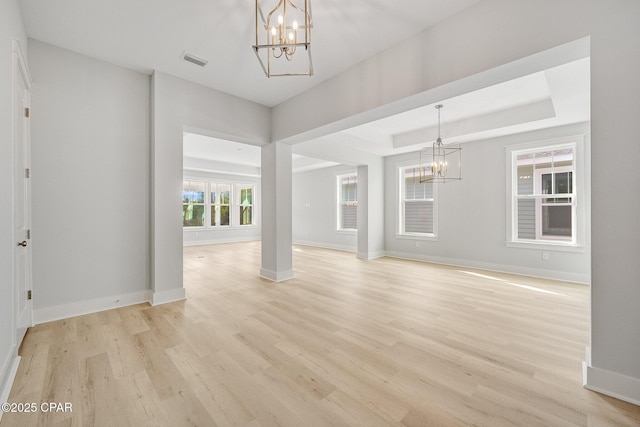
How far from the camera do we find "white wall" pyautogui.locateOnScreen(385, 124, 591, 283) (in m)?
4.64

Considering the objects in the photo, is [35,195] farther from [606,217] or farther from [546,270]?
[546,270]

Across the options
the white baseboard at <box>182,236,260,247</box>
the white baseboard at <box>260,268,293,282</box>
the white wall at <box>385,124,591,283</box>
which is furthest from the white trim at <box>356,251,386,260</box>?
the white baseboard at <box>182,236,260,247</box>

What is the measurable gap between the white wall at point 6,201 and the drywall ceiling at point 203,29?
2.00ft

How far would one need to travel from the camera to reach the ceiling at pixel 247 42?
237cm

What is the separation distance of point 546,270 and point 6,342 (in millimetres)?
6761

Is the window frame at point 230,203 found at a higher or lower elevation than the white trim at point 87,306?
higher

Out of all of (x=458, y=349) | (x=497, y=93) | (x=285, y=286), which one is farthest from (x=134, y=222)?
(x=497, y=93)

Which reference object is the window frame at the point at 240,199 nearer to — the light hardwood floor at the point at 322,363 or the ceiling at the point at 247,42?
the ceiling at the point at 247,42

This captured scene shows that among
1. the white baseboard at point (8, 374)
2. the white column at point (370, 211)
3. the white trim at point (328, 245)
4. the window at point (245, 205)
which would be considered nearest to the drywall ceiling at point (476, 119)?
the white column at point (370, 211)

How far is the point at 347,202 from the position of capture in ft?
27.2

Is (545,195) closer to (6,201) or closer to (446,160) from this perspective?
(446,160)

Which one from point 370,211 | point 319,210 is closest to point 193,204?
point 319,210

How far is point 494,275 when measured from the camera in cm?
493

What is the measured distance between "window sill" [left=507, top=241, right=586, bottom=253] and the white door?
22.2 feet
